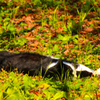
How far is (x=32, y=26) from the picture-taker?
20.7 ft

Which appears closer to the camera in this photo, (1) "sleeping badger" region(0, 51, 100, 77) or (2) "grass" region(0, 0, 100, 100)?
(1) "sleeping badger" region(0, 51, 100, 77)

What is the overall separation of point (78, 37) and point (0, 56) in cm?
243

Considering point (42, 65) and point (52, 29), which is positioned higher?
point (52, 29)

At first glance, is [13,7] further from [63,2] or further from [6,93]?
[6,93]

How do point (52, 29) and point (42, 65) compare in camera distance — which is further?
point (52, 29)

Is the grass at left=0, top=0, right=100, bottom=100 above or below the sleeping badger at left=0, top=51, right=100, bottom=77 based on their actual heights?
above

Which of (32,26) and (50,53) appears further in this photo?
(32,26)

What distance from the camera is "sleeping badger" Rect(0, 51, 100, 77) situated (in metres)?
4.11

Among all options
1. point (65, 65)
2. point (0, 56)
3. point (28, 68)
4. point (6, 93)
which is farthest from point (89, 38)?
point (6, 93)

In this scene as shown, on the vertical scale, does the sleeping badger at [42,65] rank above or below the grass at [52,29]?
below

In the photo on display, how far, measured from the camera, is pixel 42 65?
13.8 feet

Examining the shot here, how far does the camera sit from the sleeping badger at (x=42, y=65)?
162 inches

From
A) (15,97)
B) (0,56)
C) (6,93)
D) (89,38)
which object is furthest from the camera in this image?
(89,38)

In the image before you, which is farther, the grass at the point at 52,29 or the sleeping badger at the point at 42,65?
the grass at the point at 52,29
